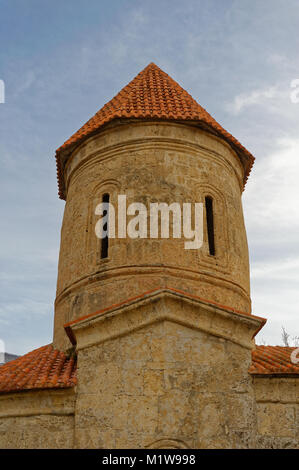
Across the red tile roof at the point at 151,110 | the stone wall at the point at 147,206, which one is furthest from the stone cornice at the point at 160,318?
the red tile roof at the point at 151,110

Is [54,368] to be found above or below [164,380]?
above

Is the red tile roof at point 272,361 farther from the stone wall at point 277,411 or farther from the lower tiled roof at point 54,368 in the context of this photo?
the stone wall at point 277,411

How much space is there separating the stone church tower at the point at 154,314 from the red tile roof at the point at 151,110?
0.04 m

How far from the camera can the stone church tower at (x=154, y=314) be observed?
5.84 m

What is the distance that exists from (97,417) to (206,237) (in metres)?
3.77

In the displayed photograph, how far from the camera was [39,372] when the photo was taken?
6.62 meters

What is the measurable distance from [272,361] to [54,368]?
3.13 metres

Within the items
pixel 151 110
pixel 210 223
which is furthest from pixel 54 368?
pixel 151 110

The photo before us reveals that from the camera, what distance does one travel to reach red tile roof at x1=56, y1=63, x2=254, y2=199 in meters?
8.98

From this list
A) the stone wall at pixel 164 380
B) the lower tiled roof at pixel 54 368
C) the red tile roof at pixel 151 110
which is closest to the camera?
the stone wall at pixel 164 380

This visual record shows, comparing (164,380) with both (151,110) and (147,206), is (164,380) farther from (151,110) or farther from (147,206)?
(151,110)

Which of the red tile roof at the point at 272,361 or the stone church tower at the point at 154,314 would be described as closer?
the stone church tower at the point at 154,314

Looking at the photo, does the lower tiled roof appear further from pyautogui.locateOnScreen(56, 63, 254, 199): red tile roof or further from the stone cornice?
pyautogui.locateOnScreen(56, 63, 254, 199): red tile roof
